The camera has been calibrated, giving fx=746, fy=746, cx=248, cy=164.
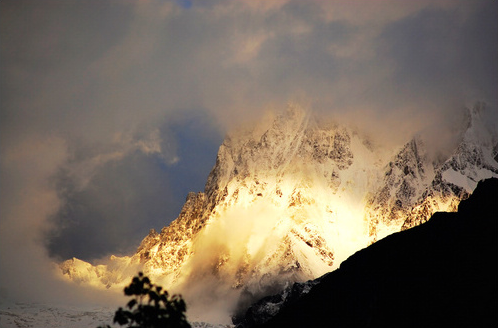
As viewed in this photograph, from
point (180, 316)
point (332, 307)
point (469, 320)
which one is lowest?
point (469, 320)

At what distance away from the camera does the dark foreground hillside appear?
102250 mm

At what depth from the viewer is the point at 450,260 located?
110m

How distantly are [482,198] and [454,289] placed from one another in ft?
57.7

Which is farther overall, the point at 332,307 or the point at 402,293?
the point at 332,307

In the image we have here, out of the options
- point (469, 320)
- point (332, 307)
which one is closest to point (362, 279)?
point (332, 307)

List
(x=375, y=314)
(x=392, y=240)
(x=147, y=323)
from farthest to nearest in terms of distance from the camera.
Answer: (x=392, y=240), (x=375, y=314), (x=147, y=323)

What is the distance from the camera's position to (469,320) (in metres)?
100

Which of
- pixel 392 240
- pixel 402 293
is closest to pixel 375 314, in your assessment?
pixel 402 293

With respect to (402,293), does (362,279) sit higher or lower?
higher

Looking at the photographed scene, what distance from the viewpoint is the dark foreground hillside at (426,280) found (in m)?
102

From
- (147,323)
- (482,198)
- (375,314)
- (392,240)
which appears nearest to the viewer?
(147,323)

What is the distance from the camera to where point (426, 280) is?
108688 millimetres

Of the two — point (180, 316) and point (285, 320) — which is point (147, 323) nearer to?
point (180, 316)

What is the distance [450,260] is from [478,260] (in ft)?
16.3
